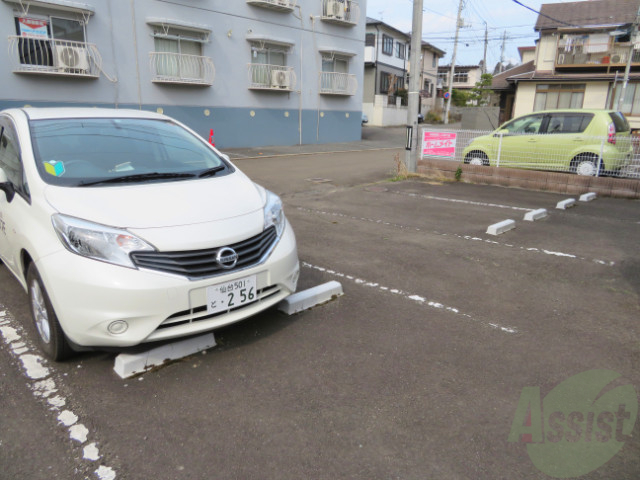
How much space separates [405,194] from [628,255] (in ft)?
13.8

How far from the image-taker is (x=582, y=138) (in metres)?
8.95

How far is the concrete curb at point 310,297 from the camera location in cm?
357

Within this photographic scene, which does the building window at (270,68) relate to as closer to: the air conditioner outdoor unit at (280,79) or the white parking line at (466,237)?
the air conditioner outdoor unit at (280,79)

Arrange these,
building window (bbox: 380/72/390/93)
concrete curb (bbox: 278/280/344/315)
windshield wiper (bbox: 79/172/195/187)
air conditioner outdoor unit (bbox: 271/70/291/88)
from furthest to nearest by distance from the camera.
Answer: building window (bbox: 380/72/390/93) → air conditioner outdoor unit (bbox: 271/70/291/88) → concrete curb (bbox: 278/280/344/315) → windshield wiper (bbox: 79/172/195/187)

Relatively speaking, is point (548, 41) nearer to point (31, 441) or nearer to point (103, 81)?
point (103, 81)

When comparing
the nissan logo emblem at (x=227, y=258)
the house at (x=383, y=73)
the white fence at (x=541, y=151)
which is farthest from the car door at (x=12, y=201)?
the house at (x=383, y=73)

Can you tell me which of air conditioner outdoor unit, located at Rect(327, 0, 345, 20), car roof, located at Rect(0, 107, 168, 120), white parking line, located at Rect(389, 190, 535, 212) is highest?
air conditioner outdoor unit, located at Rect(327, 0, 345, 20)

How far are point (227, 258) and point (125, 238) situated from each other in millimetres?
578

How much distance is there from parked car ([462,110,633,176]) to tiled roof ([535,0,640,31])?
1807 centimetres

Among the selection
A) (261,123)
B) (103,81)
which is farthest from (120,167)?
(261,123)

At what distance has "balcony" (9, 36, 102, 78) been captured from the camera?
12.3m

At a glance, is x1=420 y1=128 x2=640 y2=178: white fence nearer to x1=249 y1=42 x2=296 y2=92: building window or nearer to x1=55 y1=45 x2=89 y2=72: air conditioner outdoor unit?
x1=249 y1=42 x2=296 y2=92: building window

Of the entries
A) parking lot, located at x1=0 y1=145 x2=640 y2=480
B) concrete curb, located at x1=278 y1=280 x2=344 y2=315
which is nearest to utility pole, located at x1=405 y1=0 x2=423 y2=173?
parking lot, located at x1=0 y1=145 x2=640 y2=480

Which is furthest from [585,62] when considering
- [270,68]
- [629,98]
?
[270,68]
